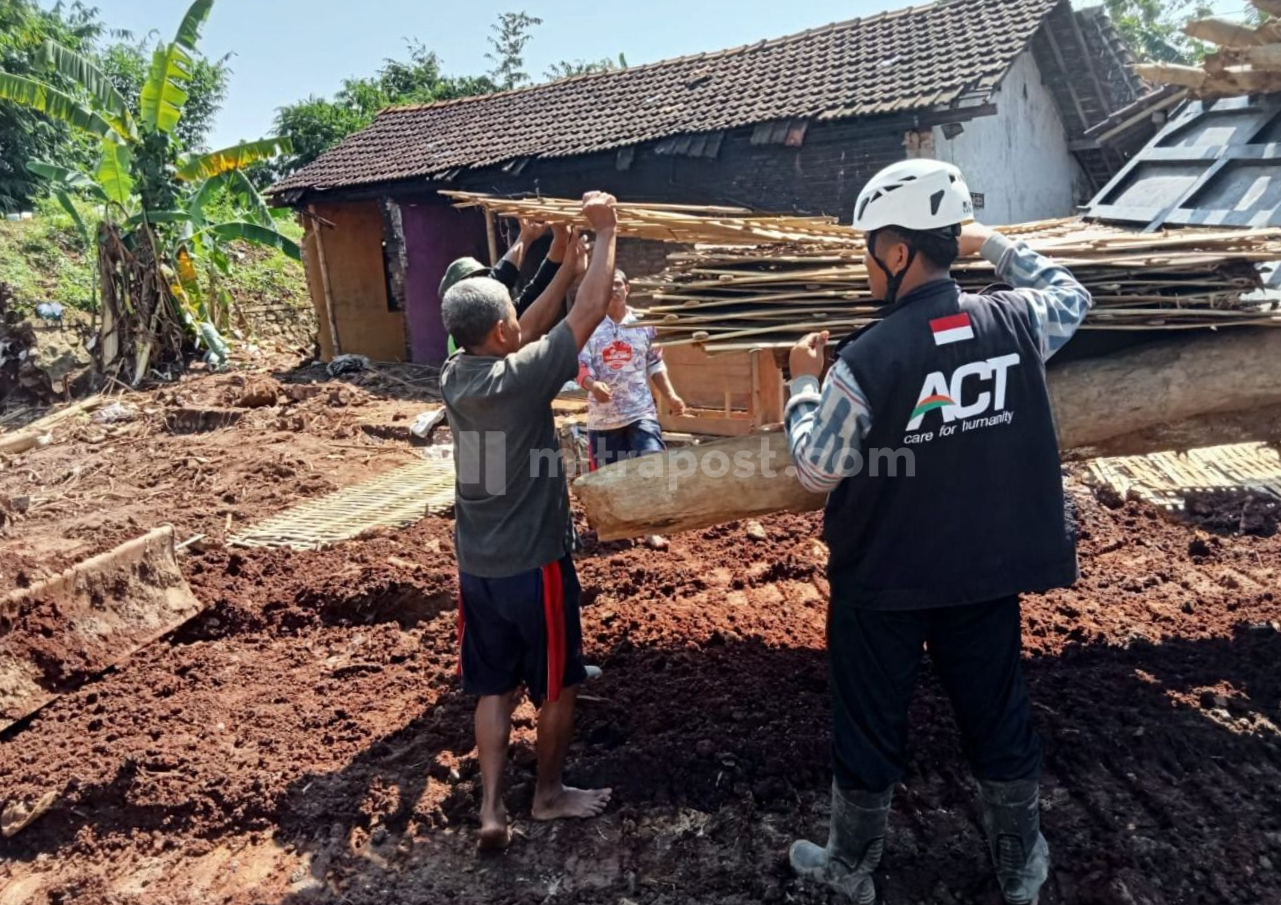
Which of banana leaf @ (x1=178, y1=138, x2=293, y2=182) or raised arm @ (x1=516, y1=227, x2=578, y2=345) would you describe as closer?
raised arm @ (x1=516, y1=227, x2=578, y2=345)

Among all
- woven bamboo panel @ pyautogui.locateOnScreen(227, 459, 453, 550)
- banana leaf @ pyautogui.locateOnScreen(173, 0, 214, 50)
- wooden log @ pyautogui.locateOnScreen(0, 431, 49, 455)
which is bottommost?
woven bamboo panel @ pyautogui.locateOnScreen(227, 459, 453, 550)

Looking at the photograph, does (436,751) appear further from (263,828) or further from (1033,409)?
(1033,409)

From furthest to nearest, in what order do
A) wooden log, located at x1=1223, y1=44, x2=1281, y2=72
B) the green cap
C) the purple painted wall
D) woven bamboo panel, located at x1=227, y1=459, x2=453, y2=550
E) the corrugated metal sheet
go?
the purple painted wall
woven bamboo panel, located at x1=227, y1=459, x2=453, y2=550
the corrugated metal sheet
wooden log, located at x1=1223, y1=44, x2=1281, y2=72
the green cap

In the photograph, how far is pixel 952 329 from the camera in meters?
2.26

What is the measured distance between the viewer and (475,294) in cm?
286

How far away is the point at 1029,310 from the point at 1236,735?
6.15ft

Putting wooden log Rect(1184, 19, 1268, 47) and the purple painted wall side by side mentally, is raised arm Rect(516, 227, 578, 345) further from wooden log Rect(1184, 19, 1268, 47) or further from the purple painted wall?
the purple painted wall

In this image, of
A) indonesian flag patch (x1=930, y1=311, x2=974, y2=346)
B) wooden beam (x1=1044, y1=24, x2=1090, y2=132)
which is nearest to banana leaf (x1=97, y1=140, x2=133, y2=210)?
wooden beam (x1=1044, y1=24, x2=1090, y2=132)

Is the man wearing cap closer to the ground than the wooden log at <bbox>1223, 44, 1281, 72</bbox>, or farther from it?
closer to the ground

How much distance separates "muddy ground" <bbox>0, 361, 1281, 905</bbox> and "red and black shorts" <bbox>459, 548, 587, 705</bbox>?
1.63ft

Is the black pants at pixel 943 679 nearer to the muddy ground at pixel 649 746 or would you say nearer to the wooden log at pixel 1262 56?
the muddy ground at pixel 649 746

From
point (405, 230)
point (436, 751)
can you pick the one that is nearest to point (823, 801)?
point (436, 751)

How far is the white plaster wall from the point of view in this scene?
10.4 m

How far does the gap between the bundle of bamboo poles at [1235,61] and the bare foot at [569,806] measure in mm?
4521
